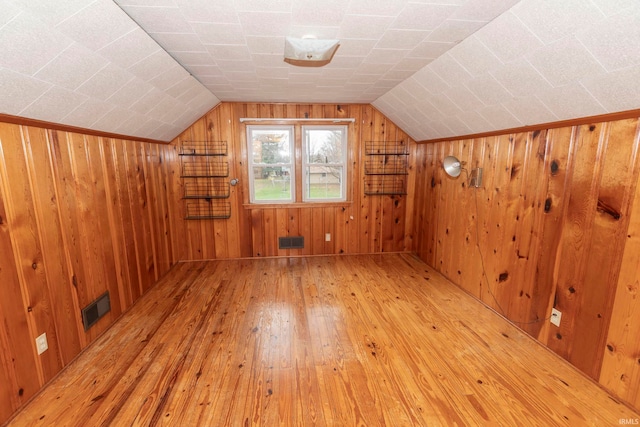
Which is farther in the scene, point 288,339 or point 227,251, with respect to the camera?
point 227,251

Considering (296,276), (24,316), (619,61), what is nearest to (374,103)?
(296,276)

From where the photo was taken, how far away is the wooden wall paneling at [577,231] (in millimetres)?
1874

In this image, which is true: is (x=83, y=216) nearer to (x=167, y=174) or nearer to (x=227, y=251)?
(x=167, y=174)

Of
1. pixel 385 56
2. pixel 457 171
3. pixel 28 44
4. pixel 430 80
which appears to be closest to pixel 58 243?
pixel 28 44

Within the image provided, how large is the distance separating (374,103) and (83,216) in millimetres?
3458

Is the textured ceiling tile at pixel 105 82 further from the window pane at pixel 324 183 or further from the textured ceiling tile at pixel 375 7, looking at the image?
the window pane at pixel 324 183

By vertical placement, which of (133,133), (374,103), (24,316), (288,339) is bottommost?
(288,339)

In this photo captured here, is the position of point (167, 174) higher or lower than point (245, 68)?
lower

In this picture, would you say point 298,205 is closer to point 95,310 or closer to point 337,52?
point 337,52

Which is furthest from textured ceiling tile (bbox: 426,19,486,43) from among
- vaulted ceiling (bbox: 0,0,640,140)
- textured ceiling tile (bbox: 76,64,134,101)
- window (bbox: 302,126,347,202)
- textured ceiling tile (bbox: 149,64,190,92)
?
window (bbox: 302,126,347,202)

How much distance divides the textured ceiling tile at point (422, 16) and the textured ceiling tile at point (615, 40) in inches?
26.1

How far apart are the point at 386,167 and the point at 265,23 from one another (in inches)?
115

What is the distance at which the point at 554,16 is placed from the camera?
4.75 feet

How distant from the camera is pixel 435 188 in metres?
3.89
